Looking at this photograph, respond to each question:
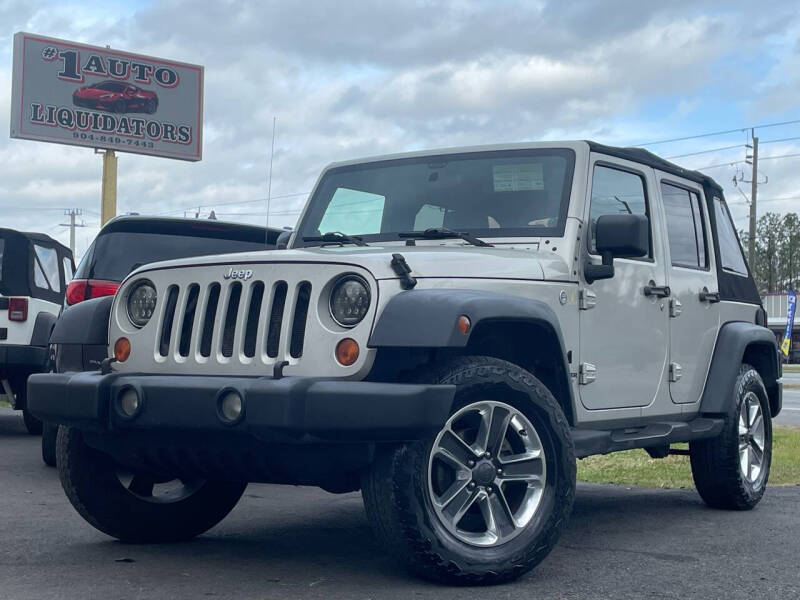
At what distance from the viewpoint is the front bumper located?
4.31 metres

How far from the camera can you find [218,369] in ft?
15.7

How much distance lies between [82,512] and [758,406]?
433 cm

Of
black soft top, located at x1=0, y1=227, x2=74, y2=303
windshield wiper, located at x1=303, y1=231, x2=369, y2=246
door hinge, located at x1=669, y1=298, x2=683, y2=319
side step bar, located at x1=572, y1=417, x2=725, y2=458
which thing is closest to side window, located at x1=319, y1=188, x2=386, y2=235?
windshield wiper, located at x1=303, y1=231, x2=369, y2=246

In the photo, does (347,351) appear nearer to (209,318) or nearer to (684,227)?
(209,318)

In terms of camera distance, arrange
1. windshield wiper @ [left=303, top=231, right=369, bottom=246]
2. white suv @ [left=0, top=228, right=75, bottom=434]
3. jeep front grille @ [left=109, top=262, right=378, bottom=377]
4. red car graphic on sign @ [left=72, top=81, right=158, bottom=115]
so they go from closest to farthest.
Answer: jeep front grille @ [left=109, top=262, right=378, bottom=377] < windshield wiper @ [left=303, top=231, right=369, bottom=246] < white suv @ [left=0, top=228, right=75, bottom=434] < red car graphic on sign @ [left=72, top=81, right=158, bottom=115]

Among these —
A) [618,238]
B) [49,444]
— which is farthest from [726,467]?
[49,444]

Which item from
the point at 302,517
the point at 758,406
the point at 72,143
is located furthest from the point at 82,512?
the point at 72,143

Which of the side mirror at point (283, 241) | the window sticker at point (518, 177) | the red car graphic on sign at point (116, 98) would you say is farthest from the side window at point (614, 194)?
the red car graphic on sign at point (116, 98)

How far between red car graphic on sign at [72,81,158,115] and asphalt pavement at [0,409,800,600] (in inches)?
933

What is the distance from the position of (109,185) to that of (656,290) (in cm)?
2537

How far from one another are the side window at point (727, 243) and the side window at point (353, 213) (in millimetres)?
2459

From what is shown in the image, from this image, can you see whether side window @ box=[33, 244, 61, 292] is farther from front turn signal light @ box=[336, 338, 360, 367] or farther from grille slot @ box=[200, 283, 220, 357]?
front turn signal light @ box=[336, 338, 360, 367]

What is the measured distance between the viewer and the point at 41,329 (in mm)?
11242

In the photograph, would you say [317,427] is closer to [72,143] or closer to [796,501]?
[796,501]
